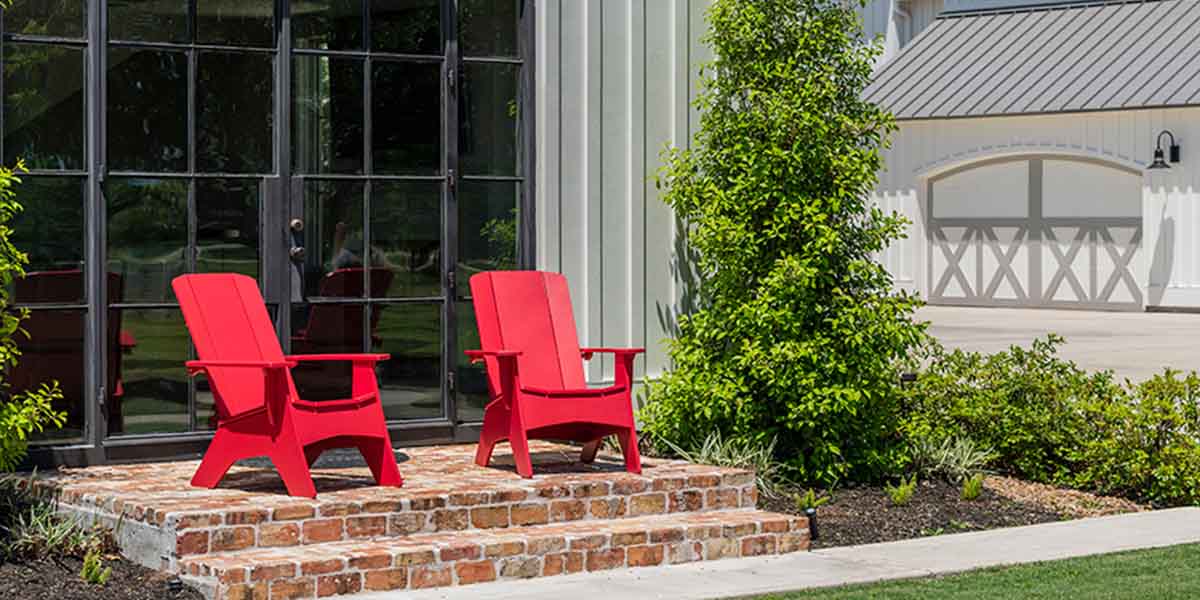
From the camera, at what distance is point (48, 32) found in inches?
326

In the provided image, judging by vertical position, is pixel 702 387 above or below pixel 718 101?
below

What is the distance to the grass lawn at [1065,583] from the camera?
6723mm

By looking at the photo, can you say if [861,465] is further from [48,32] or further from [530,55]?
[48,32]

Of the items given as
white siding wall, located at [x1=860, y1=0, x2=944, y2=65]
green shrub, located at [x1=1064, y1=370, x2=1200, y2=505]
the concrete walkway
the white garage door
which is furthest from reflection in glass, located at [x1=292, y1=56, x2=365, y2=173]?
white siding wall, located at [x1=860, y1=0, x2=944, y2=65]

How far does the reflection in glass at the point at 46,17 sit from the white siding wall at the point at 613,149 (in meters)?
2.56

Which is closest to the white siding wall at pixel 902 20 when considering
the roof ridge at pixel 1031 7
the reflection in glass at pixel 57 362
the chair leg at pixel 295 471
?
the roof ridge at pixel 1031 7

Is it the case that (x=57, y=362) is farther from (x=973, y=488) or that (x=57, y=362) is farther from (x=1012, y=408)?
(x=1012, y=408)

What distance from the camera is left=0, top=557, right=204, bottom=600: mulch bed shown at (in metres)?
6.50

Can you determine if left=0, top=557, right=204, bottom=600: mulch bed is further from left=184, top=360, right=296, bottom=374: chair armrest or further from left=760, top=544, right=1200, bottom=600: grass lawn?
left=760, top=544, right=1200, bottom=600: grass lawn

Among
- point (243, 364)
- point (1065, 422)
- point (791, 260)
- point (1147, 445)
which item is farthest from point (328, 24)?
point (1147, 445)

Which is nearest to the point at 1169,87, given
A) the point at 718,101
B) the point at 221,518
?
the point at 718,101

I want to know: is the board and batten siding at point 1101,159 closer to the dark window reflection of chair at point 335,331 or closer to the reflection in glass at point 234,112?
the dark window reflection of chair at point 335,331

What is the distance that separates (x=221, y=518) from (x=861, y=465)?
3.91 metres

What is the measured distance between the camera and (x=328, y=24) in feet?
29.6
